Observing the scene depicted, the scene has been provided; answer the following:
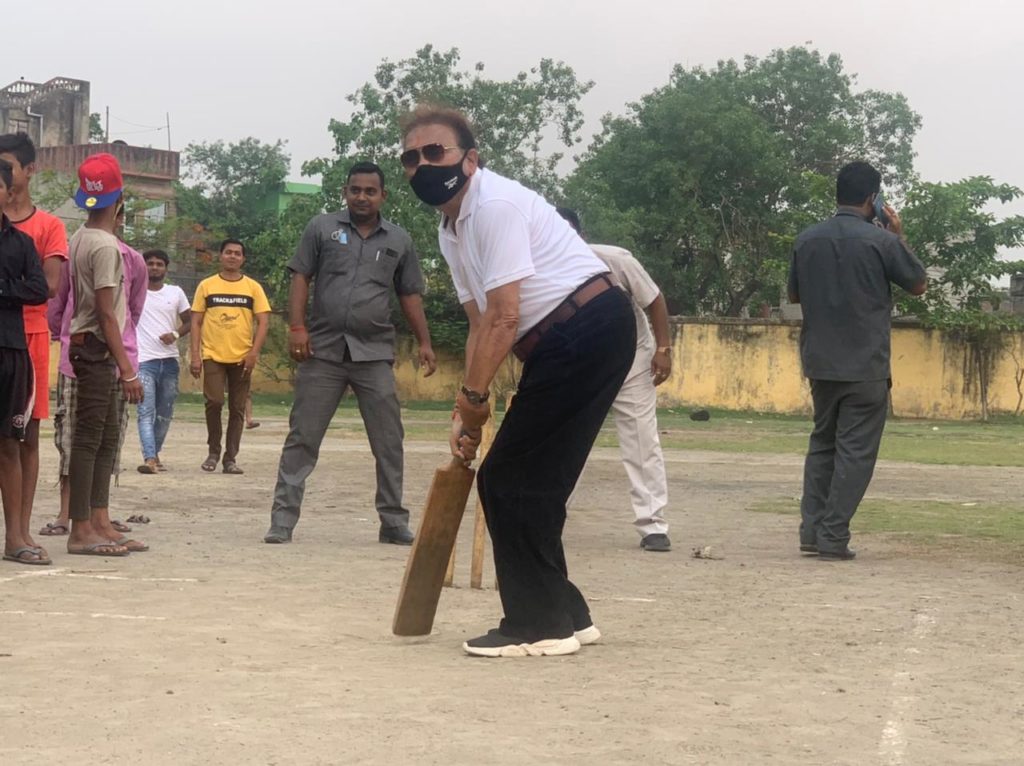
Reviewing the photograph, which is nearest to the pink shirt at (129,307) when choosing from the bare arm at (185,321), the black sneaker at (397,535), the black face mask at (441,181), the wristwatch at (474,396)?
the black sneaker at (397,535)

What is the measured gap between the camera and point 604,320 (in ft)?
17.7

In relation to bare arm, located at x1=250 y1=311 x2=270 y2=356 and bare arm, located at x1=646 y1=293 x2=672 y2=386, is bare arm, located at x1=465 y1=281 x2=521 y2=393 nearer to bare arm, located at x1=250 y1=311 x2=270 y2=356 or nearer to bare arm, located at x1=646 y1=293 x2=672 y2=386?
bare arm, located at x1=646 y1=293 x2=672 y2=386

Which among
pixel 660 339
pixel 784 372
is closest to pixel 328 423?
pixel 660 339

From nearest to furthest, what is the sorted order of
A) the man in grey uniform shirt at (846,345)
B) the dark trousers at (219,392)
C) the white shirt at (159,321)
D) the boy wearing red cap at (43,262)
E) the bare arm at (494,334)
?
1. the bare arm at (494,334)
2. the boy wearing red cap at (43,262)
3. the man in grey uniform shirt at (846,345)
4. the white shirt at (159,321)
5. the dark trousers at (219,392)

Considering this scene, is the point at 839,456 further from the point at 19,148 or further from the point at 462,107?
the point at 462,107

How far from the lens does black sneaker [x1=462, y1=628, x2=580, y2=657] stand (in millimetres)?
5336

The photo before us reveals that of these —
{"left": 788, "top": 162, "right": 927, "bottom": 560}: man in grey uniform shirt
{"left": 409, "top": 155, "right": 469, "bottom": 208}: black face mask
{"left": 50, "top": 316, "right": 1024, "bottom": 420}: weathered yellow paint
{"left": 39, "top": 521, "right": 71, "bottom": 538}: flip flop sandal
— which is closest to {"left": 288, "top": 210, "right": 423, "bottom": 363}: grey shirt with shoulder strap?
{"left": 39, "top": 521, "right": 71, "bottom": 538}: flip flop sandal

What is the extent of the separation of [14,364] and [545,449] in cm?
314

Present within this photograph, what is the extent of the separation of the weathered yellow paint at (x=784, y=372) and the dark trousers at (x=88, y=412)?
2643cm

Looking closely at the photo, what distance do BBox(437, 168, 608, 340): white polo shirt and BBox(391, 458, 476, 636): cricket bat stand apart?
0.59 m

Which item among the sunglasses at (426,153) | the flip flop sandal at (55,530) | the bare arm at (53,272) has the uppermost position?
the sunglasses at (426,153)

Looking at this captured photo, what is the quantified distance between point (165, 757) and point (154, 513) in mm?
6714

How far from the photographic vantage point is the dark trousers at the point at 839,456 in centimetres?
856

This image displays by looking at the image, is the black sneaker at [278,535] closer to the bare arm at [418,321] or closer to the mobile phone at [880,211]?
the bare arm at [418,321]
